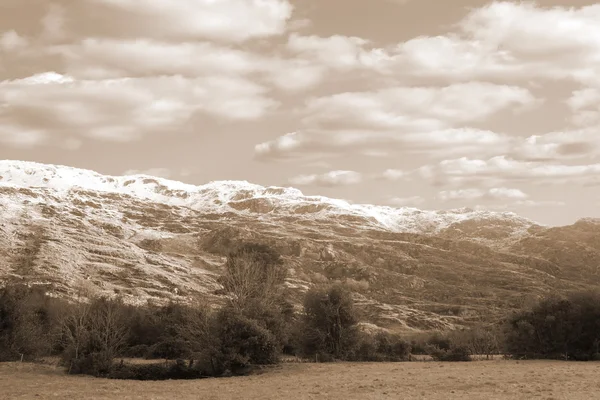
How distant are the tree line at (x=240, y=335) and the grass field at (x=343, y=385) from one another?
4.19m

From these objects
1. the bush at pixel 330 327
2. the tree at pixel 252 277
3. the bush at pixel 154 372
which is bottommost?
the bush at pixel 154 372

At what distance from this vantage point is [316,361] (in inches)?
2938

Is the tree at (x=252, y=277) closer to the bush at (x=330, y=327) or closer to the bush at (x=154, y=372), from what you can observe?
the bush at (x=330, y=327)

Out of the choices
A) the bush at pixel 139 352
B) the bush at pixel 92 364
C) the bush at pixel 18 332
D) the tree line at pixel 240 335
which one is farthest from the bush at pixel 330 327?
the bush at pixel 18 332

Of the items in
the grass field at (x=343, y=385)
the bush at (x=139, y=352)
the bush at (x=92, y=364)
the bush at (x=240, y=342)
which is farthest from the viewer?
the bush at (x=139, y=352)

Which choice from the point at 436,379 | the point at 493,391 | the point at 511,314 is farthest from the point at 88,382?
the point at 511,314

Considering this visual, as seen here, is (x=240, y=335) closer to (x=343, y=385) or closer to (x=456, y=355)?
(x=343, y=385)

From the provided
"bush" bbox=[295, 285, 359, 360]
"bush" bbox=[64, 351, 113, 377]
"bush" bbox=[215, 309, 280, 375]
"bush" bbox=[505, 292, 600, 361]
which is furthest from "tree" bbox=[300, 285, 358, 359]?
"bush" bbox=[64, 351, 113, 377]

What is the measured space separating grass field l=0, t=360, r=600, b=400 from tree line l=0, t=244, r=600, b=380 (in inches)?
165

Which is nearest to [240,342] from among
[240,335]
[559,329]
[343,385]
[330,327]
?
[240,335]

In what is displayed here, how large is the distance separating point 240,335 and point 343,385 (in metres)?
19.8

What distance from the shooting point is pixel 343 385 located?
46.1m

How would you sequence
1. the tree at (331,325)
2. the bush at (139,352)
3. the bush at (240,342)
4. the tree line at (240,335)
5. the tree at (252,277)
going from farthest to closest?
the bush at (139,352) → the tree at (331,325) → the tree at (252,277) → the tree line at (240,335) → the bush at (240,342)

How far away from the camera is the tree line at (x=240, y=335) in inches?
2488
